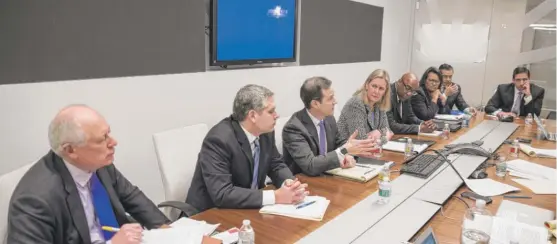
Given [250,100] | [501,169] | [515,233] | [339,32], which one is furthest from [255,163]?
[339,32]

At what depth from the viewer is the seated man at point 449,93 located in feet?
16.1

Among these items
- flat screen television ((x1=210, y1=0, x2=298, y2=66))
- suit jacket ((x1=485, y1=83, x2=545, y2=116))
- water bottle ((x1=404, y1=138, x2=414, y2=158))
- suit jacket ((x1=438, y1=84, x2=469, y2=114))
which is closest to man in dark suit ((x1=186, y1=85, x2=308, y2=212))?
water bottle ((x1=404, y1=138, x2=414, y2=158))

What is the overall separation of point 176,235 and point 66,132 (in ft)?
1.73

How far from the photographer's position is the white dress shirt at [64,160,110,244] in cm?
155

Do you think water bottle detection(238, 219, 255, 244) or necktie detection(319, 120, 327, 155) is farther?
necktie detection(319, 120, 327, 155)

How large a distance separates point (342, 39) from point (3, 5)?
383 cm

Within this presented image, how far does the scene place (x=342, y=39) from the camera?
17.3ft

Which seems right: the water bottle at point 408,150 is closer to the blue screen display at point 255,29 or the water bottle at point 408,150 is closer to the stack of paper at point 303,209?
the stack of paper at point 303,209

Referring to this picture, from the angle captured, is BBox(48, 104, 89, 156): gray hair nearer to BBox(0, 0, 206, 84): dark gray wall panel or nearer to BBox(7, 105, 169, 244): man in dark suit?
BBox(7, 105, 169, 244): man in dark suit

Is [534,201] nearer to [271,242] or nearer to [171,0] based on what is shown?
[271,242]

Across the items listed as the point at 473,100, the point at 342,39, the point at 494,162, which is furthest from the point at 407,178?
the point at 473,100

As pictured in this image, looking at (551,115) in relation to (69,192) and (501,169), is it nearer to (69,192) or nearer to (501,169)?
(501,169)

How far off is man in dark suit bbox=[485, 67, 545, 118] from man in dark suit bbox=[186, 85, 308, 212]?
373cm

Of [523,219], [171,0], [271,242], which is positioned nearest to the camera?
[271,242]
